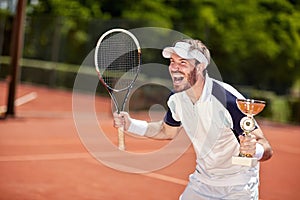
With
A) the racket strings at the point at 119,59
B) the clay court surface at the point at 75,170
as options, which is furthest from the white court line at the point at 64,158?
the racket strings at the point at 119,59

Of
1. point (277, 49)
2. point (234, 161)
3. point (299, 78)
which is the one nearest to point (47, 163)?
Answer: point (234, 161)

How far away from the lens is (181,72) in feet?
8.23

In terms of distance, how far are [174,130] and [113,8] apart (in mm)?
11843

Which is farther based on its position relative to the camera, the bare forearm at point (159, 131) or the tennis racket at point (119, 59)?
the tennis racket at point (119, 59)

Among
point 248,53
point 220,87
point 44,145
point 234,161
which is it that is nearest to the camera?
point 234,161

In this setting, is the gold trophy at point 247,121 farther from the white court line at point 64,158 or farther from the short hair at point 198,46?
the white court line at point 64,158

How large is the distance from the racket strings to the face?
1.80 feet

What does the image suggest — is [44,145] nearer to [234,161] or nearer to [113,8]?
[234,161]

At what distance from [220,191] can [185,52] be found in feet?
2.20

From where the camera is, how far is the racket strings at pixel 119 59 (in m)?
3.14

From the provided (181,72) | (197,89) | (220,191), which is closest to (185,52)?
(181,72)

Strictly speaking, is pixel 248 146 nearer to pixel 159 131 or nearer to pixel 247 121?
pixel 247 121

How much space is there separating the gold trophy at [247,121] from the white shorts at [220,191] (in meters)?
0.28

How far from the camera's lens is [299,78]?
20641 millimetres
